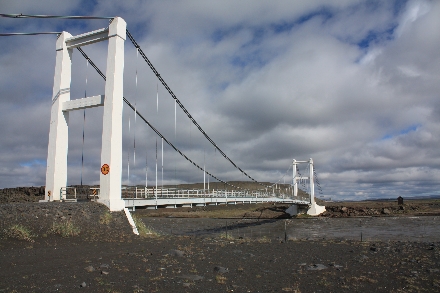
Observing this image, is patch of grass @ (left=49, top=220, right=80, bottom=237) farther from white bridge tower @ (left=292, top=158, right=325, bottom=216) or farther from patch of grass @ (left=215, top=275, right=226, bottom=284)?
white bridge tower @ (left=292, top=158, right=325, bottom=216)

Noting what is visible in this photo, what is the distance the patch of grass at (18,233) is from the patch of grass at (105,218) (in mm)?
3243

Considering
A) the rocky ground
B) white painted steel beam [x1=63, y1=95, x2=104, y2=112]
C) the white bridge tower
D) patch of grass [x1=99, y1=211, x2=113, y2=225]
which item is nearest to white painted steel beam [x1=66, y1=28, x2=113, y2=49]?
white painted steel beam [x1=63, y1=95, x2=104, y2=112]

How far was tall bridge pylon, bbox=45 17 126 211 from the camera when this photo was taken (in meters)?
16.7

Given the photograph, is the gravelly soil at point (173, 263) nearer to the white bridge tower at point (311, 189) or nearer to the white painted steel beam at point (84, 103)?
the white painted steel beam at point (84, 103)

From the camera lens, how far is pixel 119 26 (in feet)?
58.0

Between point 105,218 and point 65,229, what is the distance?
2161mm

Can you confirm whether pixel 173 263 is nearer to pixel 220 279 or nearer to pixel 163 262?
pixel 163 262

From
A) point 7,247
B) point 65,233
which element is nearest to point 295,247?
point 65,233

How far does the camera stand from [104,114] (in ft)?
56.1

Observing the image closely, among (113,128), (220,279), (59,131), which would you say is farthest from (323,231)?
(220,279)

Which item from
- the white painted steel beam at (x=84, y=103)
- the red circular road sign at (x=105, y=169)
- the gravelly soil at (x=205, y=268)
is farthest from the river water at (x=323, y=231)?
the white painted steel beam at (x=84, y=103)

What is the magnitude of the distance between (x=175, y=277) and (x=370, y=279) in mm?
4951

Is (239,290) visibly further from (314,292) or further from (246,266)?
(246,266)

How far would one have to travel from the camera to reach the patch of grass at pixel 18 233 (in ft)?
40.6
